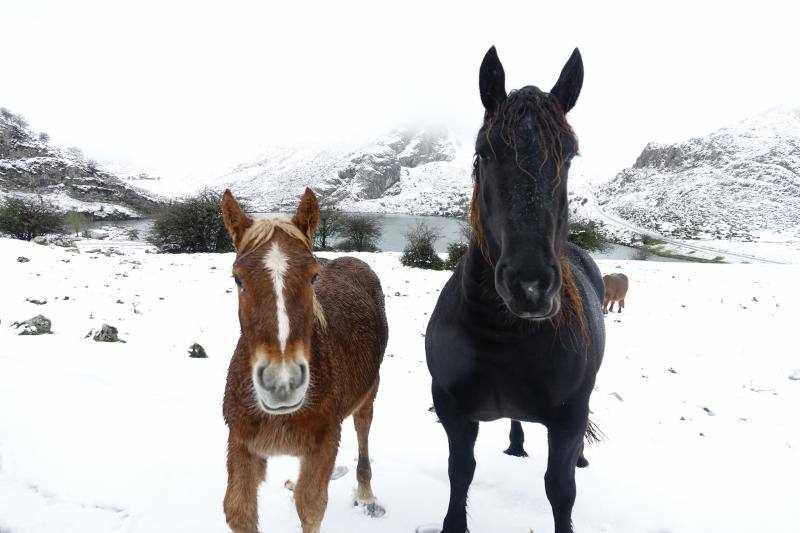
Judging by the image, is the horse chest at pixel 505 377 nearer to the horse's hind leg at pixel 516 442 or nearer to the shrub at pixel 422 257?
the horse's hind leg at pixel 516 442

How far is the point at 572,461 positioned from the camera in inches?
96.1

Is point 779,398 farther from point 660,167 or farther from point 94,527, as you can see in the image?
point 660,167

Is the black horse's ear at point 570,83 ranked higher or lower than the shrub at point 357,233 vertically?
higher

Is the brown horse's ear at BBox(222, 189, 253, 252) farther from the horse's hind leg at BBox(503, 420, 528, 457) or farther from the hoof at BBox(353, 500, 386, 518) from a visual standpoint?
the horse's hind leg at BBox(503, 420, 528, 457)

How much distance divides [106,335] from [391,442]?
5.19 m

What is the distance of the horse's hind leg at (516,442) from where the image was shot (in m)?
3.99

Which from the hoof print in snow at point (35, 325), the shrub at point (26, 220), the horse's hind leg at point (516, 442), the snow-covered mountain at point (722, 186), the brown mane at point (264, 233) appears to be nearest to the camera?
the brown mane at point (264, 233)

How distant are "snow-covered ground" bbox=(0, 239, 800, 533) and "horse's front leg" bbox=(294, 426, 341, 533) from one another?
800mm

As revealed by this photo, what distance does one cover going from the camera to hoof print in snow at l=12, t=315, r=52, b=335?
19.4 ft

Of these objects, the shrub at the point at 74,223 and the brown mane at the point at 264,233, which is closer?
the brown mane at the point at 264,233

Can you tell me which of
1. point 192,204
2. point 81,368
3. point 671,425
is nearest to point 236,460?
point 81,368

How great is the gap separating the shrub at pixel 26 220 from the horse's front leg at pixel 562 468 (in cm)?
3536

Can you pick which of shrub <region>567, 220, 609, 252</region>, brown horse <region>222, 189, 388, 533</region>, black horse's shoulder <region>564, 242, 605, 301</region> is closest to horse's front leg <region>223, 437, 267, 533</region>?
brown horse <region>222, 189, 388, 533</region>

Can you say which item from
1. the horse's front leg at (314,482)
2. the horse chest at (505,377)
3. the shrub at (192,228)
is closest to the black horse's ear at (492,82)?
the horse chest at (505,377)
